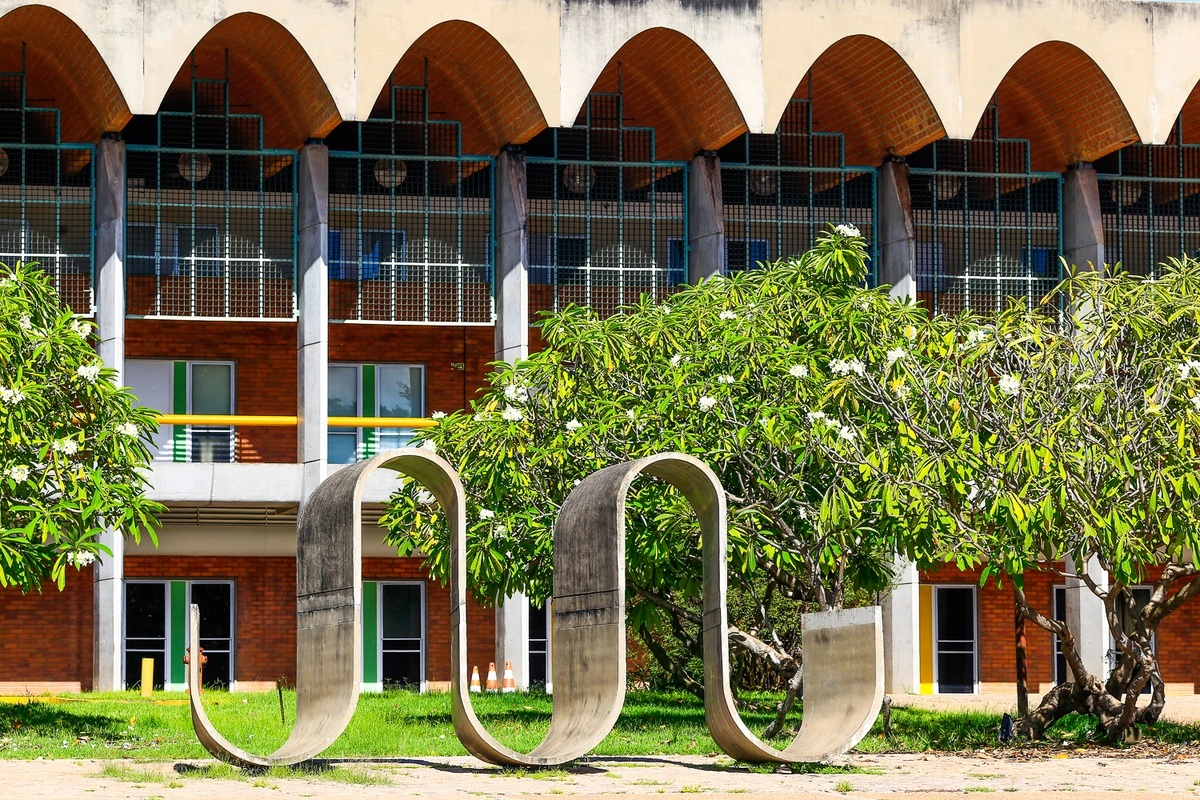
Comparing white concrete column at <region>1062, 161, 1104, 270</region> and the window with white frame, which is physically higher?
white concrete column at <region>1062, 161, 1104, 270</region>

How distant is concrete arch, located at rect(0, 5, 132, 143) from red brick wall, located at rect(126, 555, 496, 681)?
7.85m

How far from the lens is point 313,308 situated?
30.1 meters

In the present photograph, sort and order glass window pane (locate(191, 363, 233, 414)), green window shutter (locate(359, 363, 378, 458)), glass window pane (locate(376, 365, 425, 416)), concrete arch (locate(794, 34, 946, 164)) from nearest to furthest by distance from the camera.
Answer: concrete arch (locate(794, 34, 946, 164)) → glass window pane (locate(191, 363, 233, 414)) → green window shutter (locate(359, 363, 378, 458)) → glass window pane (locate(376, 365, 425, 416))

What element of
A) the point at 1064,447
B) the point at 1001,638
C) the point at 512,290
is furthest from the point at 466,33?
the point at 1064,447

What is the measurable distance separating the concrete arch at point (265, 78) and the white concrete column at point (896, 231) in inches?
391

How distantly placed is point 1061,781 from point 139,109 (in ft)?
62.2

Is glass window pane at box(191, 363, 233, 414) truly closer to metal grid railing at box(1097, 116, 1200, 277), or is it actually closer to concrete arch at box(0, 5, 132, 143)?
concrete arch at box(0, 5, 132, 143)

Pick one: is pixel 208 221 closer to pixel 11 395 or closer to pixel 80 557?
pixel 11 395

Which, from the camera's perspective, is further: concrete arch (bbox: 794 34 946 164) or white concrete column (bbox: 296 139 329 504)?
concrete arch (bbox: 794 34 946 164)

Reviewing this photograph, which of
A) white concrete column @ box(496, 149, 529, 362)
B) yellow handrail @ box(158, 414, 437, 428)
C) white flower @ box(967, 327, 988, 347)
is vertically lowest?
yellow handrail @ box(158, 414, 437, 428)

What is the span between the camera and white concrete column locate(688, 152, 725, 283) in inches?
1225

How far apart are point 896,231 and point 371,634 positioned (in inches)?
474

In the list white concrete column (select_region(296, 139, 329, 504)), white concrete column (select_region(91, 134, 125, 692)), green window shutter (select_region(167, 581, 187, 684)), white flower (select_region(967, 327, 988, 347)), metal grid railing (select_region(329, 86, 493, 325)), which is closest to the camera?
white flower (select_region(967, 327, 988, 347))

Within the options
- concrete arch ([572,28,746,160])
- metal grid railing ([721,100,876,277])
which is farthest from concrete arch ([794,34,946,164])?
concrete arch ([572,28,746,160])
